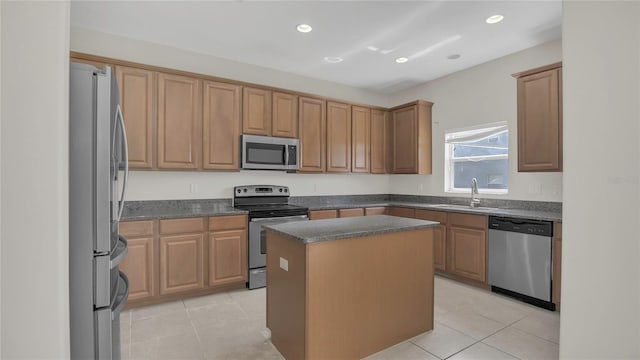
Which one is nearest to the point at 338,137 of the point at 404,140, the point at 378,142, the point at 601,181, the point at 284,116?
the point at 378,142

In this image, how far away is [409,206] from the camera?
14.9 feet

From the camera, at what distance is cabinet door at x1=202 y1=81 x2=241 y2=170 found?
12.2 ft

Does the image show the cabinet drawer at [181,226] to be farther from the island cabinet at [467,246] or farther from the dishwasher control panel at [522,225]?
the dishwasher control panel at [522,225]

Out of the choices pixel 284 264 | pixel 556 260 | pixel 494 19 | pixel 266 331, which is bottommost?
pixel 266 331

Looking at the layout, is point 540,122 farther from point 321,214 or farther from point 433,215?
point 321,214

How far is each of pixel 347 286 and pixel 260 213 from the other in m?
1.90

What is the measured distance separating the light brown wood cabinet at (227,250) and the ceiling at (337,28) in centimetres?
209

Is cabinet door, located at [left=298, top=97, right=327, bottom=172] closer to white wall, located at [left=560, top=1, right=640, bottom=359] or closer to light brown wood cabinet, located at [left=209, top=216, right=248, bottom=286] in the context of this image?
light brown wood cabinet, located at [left=209, top=216, right=248, bottom=286]

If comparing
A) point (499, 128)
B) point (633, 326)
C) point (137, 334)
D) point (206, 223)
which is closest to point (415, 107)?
point (499, 128)

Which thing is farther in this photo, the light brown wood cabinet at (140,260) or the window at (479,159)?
the window at (479,159)

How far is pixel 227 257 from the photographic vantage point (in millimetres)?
3545

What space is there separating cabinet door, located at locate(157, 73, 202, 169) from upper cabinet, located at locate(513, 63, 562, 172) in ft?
12.1

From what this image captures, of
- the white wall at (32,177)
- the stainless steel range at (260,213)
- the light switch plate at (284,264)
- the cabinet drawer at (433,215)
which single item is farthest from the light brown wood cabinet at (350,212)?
the white wall at (32,177)

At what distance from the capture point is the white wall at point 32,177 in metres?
1.02
